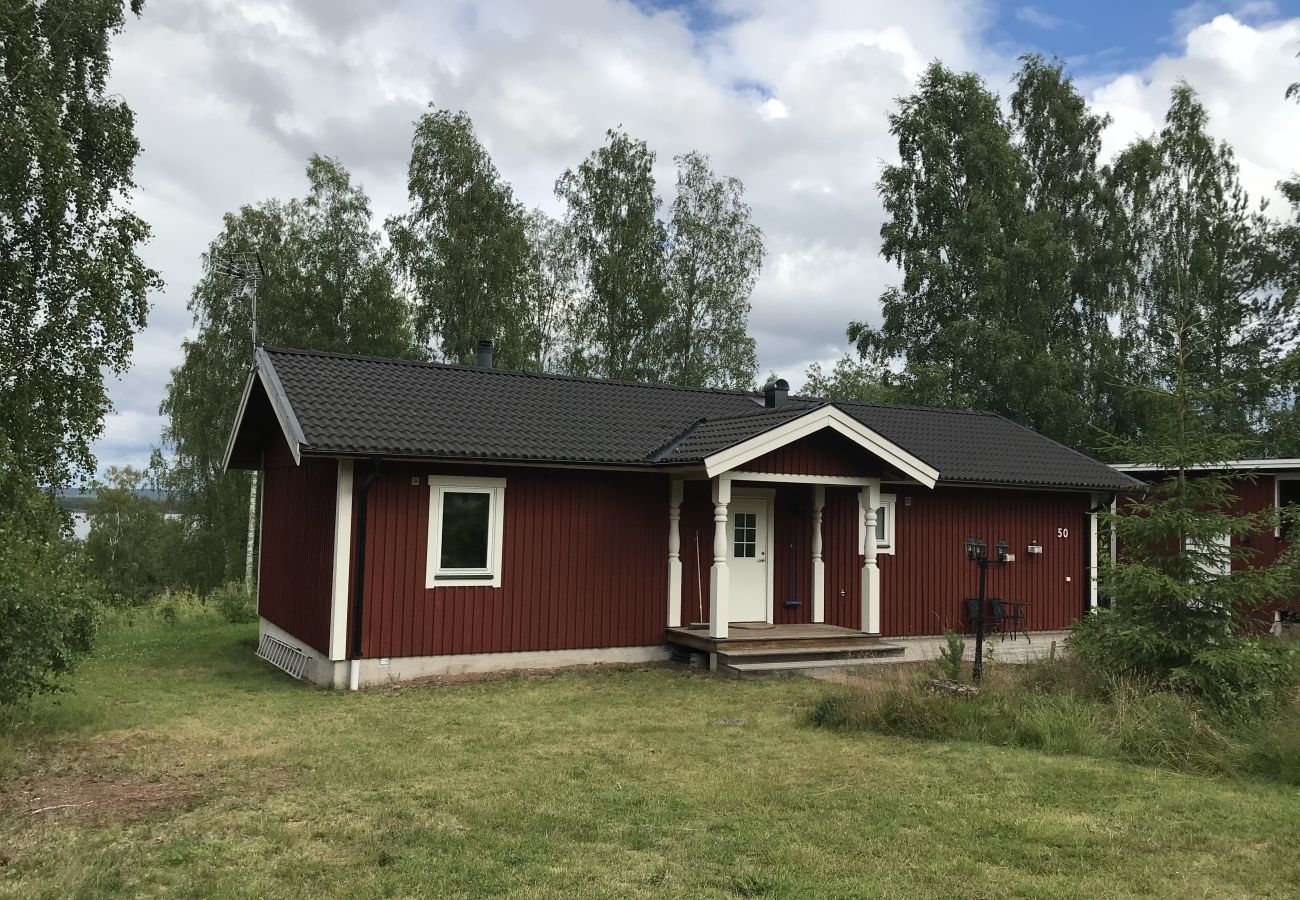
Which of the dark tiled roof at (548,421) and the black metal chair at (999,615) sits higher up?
the dark tiled roof at (548,421)

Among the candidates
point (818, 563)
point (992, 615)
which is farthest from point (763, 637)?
point (992, 615)

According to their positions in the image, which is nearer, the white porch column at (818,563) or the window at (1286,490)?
the white porch column at (818,563)

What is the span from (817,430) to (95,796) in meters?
8.51

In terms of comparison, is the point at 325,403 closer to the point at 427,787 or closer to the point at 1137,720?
the point at 427,787

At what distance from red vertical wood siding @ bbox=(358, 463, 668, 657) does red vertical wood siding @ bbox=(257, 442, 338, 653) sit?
666 millimetres

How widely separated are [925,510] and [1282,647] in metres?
6.25

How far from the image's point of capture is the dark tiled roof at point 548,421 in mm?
10875

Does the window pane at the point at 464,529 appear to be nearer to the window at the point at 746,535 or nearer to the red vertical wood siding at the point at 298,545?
the red vertical wood siding at the point at 298,545

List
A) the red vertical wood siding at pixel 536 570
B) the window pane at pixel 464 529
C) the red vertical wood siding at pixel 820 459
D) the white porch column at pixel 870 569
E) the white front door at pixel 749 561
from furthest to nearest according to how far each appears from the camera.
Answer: the white front door at pixel 749 561, the white porch column at pixel 870 569, the red vertical wood siding at pixel 820 459, the window pane at pixel 464 529, the red vertical wood siding at pixel 536 570

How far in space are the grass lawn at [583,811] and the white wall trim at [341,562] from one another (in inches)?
53.8

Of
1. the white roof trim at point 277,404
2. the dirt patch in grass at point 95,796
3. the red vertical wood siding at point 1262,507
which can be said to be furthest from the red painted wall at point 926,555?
the dirt patch in grass at point 95,796

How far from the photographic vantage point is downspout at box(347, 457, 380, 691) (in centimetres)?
1038

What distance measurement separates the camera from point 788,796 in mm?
5996

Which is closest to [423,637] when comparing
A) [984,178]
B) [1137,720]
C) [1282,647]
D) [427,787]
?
[427,787]
